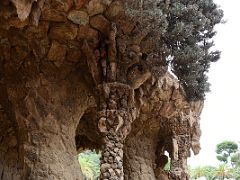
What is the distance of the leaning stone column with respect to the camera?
25.0 feet

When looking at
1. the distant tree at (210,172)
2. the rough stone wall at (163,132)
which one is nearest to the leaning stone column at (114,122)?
the rough stone wall at (163,132)

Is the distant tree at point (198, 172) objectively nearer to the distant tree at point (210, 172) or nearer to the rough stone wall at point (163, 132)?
the distant tree at point (210, 172)

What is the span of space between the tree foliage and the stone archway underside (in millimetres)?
362

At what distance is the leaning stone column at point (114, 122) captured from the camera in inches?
300

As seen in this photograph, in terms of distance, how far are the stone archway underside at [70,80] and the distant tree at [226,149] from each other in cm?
2221

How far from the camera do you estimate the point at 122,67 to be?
8.23m

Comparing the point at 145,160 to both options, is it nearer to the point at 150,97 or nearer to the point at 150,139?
the point at 150,139

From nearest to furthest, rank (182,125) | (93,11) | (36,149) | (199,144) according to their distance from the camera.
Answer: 1. (93,11)
2. (36,149)
3. (182,125)
4. (199,144)

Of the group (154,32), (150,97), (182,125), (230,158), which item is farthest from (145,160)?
(230,158)

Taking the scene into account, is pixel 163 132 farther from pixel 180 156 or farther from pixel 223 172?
pixel 223 172

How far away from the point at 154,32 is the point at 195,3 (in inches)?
63.3

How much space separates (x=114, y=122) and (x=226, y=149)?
2448 centimetres

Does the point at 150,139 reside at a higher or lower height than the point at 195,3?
lower

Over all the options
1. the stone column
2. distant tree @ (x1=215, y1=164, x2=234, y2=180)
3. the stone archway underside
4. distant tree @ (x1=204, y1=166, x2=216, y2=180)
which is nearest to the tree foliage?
the stone archway underside
